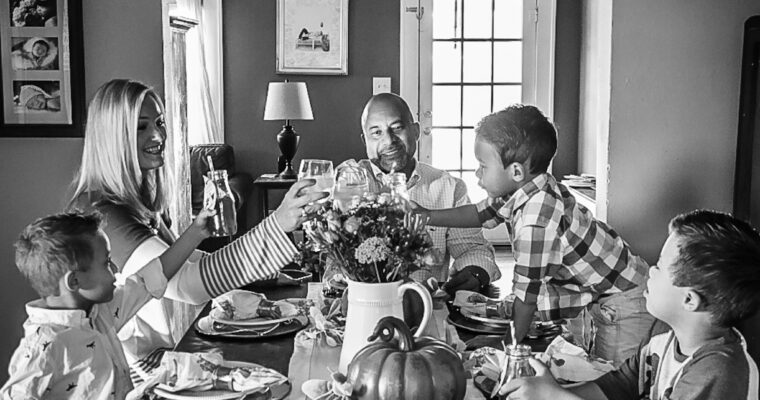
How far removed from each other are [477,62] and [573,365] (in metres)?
5.64

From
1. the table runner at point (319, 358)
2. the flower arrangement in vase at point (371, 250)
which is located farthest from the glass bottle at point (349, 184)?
the table runner at point (319, 358)

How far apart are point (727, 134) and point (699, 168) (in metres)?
0.14

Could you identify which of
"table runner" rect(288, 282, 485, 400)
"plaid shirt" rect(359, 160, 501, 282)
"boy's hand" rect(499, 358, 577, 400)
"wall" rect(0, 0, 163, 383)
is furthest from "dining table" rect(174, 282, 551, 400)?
"wall" rect(0, 0, 163, 383)

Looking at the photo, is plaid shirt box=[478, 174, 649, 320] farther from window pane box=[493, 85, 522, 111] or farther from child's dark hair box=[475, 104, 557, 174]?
window pane box=[493, 85, 522, 111]

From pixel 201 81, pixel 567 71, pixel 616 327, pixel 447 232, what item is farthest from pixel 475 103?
pixel 616 327

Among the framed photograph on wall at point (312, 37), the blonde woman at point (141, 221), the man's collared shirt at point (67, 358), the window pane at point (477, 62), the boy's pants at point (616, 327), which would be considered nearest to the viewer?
the man's collared shirt at point (67, 358)

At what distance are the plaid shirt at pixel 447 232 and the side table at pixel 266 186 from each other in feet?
10.4

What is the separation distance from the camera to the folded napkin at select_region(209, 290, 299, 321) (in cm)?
228

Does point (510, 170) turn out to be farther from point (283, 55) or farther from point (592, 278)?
point (283, 55)

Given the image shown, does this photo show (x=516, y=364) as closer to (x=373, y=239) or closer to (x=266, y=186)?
(x=373, y=239)

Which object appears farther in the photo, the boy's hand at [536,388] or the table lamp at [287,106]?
the table lamp at [287,106]

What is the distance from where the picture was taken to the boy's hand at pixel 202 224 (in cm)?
219

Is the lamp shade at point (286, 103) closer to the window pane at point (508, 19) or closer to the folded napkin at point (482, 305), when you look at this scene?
the window pane at point (508, 19)

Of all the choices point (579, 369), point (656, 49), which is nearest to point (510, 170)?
point (579, 369)
